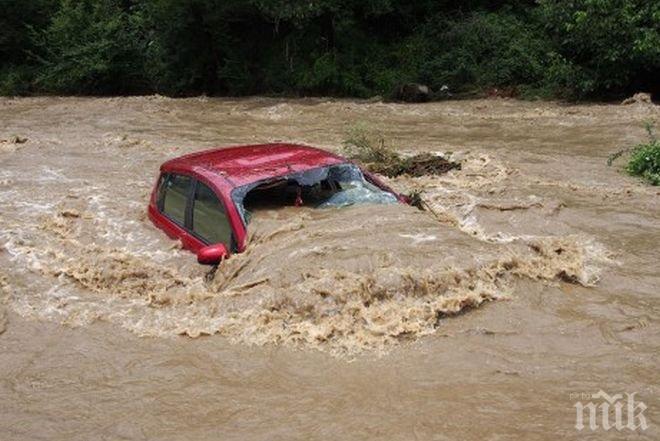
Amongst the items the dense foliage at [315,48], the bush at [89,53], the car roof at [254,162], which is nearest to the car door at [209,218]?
the car roof at [254,162]

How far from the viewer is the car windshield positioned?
636 centimetres

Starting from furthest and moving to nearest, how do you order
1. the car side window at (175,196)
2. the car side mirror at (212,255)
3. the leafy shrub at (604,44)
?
the leafy shrub at (604,44), the car side window at (175,196), the car side mirror at (212,255)

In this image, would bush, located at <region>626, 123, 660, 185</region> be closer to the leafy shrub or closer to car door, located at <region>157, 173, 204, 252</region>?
car door, located at <region>157, 173, 204, 252</region>

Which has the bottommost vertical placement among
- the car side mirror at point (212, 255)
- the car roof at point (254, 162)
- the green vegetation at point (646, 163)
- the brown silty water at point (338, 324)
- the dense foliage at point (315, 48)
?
the brown silty water at point (338, 324)

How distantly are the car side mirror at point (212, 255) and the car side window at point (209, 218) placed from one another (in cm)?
27

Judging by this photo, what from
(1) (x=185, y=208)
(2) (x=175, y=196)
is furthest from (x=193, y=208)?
(2) (x=175, y=196)

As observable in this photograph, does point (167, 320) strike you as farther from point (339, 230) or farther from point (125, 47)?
point (125, 47)

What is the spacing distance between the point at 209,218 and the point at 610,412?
381 centimetres

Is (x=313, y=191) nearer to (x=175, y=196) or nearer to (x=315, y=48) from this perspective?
(x=175, y=196)

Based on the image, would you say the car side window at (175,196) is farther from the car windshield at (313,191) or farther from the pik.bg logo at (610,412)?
the pik.bg logo at (610,412)

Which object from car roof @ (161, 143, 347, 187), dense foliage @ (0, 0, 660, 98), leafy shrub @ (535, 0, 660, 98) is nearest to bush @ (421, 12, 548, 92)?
dense foliage @ (0, 0, 660, 98)

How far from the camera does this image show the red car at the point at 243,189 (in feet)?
20.6

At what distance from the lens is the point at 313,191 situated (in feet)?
21.8

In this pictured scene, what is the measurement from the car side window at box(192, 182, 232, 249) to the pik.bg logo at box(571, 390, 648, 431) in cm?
320
